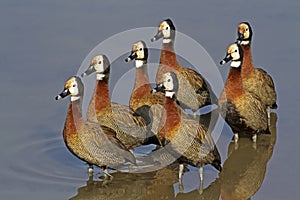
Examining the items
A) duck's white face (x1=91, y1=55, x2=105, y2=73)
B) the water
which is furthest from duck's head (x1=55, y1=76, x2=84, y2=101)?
the water

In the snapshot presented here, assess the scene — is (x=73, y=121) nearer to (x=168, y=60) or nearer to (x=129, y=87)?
(x=129, y=87)

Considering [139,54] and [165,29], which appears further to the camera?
[165,29]

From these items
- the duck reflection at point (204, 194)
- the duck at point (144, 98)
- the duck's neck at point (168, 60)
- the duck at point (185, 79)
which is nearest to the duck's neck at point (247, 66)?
the duck at point (185, 79)

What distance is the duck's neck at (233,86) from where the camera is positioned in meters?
12.6

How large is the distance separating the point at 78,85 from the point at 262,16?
6.73 meters

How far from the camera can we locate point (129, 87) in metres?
14.0

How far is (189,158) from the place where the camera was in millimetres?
11188

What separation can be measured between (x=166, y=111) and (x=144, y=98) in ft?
4.00

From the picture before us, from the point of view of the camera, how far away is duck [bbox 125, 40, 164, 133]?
1214cm

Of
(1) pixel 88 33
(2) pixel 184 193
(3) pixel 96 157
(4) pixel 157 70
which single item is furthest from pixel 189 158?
(1) pixel 88 33

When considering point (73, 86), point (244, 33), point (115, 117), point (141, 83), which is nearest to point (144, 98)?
point (141, 83)

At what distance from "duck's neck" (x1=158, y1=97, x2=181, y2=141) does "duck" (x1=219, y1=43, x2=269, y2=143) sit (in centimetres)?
143

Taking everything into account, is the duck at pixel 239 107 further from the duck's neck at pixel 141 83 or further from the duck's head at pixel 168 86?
the duck's head at pixel 168 86

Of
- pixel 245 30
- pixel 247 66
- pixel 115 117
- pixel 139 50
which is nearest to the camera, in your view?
pixel 115 117
